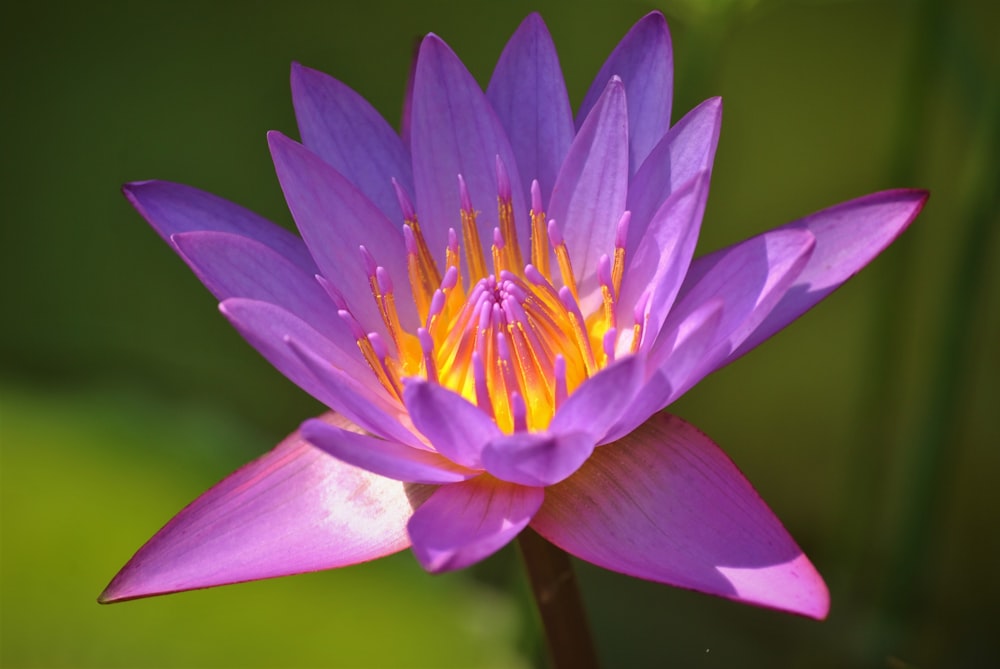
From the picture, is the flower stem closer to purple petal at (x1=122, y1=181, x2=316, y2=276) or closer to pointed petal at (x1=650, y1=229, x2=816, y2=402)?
pointed petal at (x1=650, y1=229, x2=816, y2=402)

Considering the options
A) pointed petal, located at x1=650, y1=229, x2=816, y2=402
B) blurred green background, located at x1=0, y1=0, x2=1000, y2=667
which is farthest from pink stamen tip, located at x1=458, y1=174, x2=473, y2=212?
blurred green background, located at x1=0, y1=0, x2=1000, y2=667

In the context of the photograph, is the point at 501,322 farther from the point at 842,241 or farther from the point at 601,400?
the point at 842,241

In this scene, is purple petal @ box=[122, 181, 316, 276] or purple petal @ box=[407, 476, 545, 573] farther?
purple petal @ box=[122, 181, 316, 276]

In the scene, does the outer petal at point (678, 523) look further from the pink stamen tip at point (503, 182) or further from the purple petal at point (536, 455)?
the pink stamen tip at point (503, 182)

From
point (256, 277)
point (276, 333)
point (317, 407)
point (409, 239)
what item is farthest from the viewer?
point (317, 407)

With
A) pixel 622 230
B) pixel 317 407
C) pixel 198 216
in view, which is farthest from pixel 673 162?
pixel 317 407

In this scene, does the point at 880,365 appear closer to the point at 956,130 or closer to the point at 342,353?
the point at 956,130
